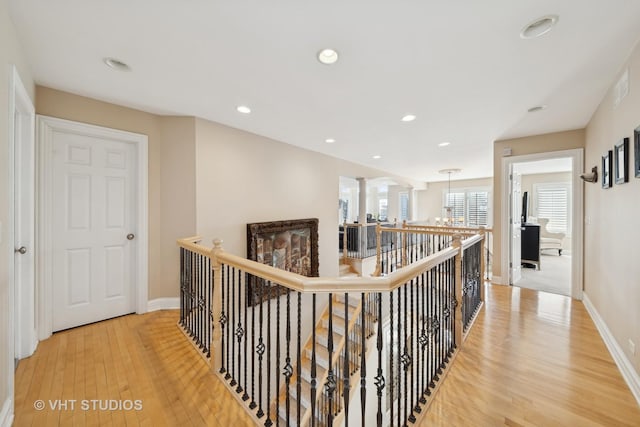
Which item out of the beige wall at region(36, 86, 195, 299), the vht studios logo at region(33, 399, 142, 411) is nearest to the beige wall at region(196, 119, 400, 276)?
the beige wall at region(36, 86, 195, 299)

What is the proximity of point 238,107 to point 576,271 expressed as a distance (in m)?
4.91

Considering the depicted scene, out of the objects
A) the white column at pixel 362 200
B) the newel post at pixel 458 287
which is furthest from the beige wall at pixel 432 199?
the newel post at pixel 458 287

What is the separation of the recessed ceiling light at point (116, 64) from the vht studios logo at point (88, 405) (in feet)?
7.93

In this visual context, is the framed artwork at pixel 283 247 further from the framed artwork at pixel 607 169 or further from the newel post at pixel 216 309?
the framed artwork at pixel 607 169

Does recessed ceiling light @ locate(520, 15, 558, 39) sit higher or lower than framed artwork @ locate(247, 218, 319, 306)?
higher

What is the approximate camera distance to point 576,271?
3.50 m

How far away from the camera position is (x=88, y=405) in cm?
159

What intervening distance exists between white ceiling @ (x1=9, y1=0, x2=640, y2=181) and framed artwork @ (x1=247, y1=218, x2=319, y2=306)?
5.15 ft

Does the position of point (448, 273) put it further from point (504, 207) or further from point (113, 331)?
point (113, 331)

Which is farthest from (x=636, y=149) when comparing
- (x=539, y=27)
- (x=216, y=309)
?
(x=216, y=309)

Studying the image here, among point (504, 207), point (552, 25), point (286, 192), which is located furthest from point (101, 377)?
point (504, 207)

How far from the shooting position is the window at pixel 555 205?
24.5 feet

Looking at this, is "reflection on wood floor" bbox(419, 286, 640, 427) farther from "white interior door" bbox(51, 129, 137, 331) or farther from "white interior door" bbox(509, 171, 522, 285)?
"white interior door" bbox(51, 129, 137, 331)

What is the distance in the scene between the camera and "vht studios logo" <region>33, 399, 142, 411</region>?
156cm
